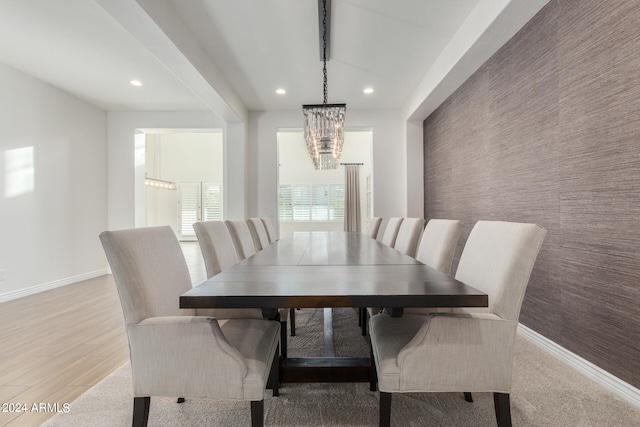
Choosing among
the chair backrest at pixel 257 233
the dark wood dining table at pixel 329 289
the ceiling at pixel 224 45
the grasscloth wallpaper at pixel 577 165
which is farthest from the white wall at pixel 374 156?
the dark wood dining table at pixel 329 289

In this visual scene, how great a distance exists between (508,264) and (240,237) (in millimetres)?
1889

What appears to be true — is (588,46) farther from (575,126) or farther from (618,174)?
(618,174)

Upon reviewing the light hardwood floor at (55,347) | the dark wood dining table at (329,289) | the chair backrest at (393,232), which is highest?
the chair backrest at (393,232)

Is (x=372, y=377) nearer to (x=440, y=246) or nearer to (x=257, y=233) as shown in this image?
(x=440, y=246)

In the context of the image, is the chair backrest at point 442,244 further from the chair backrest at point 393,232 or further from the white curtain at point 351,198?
the white curtain at point 351,198

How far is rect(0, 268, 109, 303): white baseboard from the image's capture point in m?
3.44

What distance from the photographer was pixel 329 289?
3.41 ft

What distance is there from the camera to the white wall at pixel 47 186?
11.4 ft

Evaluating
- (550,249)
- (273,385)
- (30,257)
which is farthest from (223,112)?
(550,249)

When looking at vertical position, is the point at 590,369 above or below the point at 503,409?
below

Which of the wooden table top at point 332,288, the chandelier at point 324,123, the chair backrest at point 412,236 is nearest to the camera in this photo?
the wooden table top at point 332,288

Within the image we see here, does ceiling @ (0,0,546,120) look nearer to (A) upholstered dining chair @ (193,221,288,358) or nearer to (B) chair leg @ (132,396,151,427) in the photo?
(A) upholstered dining chair @ (193,221,288,358)

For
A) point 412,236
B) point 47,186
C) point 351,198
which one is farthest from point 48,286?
point 351,198

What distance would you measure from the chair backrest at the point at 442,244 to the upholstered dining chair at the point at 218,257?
3.04 ft
